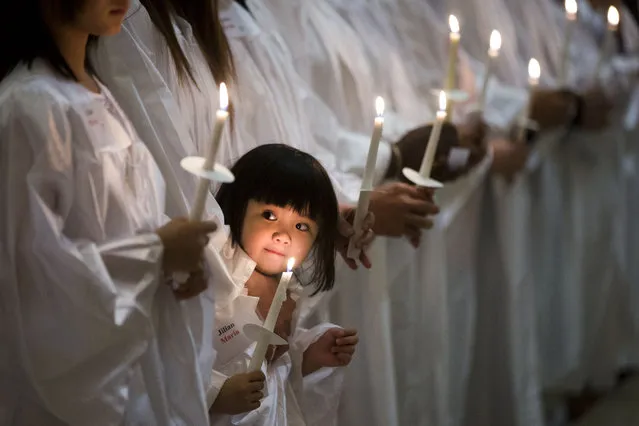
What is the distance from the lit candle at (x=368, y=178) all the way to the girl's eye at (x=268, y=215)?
5.0 inches

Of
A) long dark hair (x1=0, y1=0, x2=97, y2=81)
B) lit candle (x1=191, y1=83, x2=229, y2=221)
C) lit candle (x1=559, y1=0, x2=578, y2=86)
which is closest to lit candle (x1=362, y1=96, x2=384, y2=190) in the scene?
lit candle (x1=191, y1=83, x2=229, y2=221)

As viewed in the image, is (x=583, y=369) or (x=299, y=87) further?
(x=583, y=369)

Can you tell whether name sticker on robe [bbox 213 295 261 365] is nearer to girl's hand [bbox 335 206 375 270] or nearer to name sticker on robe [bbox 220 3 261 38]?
girl's hand [bbox 335 206 375 270]

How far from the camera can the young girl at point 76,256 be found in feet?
2.72

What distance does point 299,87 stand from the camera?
1365 mm

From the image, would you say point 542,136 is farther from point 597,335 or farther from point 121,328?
point 121,328

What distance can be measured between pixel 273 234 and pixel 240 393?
0.56 feet

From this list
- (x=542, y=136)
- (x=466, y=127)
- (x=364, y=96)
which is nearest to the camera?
(x=364, y=96)

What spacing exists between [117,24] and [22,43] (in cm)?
9

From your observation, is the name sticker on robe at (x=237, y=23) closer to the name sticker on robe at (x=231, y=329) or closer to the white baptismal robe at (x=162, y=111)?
the white baptismal robe at (x=162, y=111)

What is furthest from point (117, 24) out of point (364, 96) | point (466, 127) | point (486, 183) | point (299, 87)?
point (486, 183)

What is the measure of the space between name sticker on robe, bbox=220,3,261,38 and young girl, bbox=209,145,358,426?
0.84 feet

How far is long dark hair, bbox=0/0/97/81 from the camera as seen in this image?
2.82 ft

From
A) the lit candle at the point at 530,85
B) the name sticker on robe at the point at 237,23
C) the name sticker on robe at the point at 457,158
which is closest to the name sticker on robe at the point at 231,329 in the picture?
the name sticker on robe at the point at 237,23
